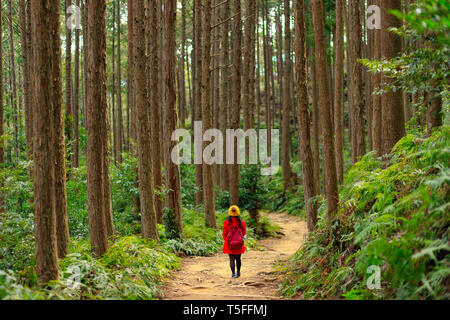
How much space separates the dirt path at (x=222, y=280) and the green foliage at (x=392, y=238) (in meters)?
0.51

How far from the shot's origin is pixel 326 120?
871cm

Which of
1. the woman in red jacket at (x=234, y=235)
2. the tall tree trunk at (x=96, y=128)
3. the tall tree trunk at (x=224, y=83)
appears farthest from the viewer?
the tall tree trunk at (x=224, y=83)

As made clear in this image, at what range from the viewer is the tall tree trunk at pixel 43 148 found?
5359 mm

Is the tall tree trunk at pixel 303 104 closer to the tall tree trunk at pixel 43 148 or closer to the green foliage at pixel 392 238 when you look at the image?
the green foliage at pixel 392 238

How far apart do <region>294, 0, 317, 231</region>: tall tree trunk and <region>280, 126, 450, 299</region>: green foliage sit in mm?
1444

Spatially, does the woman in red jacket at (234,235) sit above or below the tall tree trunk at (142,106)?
below

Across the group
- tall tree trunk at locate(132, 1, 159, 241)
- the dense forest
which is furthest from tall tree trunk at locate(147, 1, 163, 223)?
tall tree trunk at locate(132, 1, 159, 241)

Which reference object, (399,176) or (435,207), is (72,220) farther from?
(435,207)

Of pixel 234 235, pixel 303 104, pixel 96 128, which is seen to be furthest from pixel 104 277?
pixel 303 104

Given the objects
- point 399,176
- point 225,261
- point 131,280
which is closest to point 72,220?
point 225,261

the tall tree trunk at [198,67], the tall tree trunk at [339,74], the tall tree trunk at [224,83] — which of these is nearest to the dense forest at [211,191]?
the tall tree trunk at [339,74]

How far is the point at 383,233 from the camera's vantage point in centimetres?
560

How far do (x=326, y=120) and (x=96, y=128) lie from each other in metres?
4.62

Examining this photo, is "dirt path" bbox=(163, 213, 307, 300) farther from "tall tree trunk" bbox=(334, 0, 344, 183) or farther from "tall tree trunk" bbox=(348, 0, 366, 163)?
"tall tree trunk" bbox=(348, 0, 366, 163)
